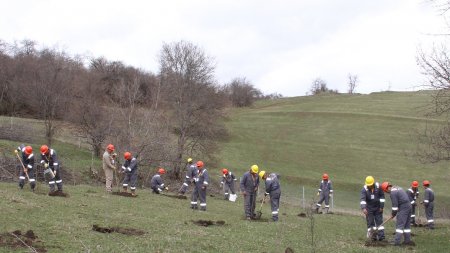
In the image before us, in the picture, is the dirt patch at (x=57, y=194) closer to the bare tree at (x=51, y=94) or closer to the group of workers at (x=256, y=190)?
the group of workers at (x=256, y=190)

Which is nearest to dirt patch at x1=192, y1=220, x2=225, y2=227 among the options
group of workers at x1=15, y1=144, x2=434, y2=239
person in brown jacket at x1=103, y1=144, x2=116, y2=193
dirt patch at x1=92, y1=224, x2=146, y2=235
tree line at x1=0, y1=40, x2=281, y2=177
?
group of workers at x1=15, y1=144, x2=434, y2=239

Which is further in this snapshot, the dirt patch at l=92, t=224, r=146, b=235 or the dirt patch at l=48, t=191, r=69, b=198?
the dirt patch at l=48, t=191, r=69, b=198

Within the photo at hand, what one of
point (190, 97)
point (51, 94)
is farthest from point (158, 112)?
point (51, 94)

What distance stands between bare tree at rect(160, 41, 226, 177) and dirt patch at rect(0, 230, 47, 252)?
1452 inches

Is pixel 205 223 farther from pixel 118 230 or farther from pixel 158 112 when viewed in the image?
pixel 158 112

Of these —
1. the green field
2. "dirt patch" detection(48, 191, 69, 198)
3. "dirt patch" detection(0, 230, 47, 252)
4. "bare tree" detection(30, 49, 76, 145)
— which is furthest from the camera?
"bare tree" detection(30, 49, 76, 145)

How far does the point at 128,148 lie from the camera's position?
142 feet

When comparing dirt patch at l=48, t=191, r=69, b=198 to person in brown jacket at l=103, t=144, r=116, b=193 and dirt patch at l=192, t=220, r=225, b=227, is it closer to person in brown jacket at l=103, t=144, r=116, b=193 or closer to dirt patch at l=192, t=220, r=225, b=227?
person in brown jacket at l=103, t=144, r=116, b=193

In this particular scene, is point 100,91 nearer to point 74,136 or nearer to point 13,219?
point 74,136

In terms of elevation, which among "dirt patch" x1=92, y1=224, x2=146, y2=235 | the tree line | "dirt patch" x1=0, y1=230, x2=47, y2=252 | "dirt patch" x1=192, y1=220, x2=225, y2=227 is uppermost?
the tree line

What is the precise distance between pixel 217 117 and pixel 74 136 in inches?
713

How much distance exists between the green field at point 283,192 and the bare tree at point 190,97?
196 inches

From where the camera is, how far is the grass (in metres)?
12.6

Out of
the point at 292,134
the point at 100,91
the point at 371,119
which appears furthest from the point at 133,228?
the point at 371,119
